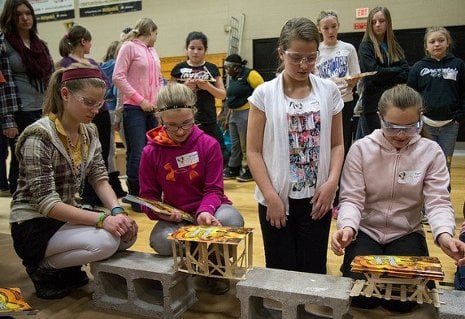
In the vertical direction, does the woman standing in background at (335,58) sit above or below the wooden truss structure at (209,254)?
above

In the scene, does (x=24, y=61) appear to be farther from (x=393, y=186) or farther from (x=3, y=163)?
(x=393, y=186)

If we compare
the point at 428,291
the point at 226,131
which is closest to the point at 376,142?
the point at 428,291

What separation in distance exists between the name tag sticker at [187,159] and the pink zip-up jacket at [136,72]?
3.96ft

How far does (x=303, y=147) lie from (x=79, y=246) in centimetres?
96

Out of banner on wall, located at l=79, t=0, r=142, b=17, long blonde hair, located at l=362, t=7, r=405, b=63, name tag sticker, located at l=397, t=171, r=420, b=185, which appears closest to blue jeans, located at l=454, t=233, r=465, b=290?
name tag sticker, located at l=397, t=171, r=420, b=185

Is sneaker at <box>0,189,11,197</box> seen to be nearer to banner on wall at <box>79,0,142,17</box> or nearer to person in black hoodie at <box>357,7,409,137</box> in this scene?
person in black hoodie at <box>357,7,409,137</box>

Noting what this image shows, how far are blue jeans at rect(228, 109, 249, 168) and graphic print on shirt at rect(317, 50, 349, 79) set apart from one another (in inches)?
62.7

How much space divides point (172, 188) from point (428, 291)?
1063 mm

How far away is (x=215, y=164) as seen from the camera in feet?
6.14

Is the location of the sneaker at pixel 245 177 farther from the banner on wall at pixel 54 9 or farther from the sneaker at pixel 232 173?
the banner on wall at pixel 54 9

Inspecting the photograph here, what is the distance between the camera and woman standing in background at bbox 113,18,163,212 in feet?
9.59

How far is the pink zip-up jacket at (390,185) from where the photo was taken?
160 centimetres

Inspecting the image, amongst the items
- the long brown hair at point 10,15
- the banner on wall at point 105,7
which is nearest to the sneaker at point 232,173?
the long brown hair at point 10,15

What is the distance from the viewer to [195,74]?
3.43 meters
